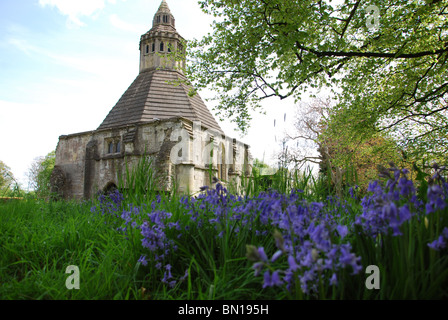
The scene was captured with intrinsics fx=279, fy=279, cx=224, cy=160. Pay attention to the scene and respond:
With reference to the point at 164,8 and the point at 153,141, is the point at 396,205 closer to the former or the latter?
the point at 153,141

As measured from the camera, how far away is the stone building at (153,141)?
65.6 feet

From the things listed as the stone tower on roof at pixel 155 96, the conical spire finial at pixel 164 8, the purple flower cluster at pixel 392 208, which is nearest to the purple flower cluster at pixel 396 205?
the purple flower cluster at pixel 392 208

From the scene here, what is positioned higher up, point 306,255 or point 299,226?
point 299,226

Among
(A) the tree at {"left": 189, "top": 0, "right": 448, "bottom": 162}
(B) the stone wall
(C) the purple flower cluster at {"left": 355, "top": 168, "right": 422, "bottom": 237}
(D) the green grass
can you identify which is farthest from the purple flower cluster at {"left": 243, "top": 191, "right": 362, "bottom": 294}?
(B) the stone wall

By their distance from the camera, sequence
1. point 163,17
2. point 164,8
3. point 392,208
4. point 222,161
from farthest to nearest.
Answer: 1. point 164,8
2. point 163,17
3. point 222,161
4. point 392,208

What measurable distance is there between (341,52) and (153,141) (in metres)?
16.3

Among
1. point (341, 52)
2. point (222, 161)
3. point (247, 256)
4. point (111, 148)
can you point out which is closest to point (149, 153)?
point (111, 148)

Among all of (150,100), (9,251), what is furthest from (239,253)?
(150,100)

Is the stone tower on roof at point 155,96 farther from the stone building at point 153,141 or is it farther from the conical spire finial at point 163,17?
the conical spire finial at point 163,17

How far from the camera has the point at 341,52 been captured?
7.61 m

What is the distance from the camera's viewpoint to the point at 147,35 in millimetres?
32000

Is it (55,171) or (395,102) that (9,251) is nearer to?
(395,102)

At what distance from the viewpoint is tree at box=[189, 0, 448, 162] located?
7227 mm
